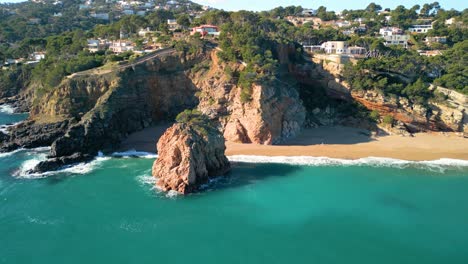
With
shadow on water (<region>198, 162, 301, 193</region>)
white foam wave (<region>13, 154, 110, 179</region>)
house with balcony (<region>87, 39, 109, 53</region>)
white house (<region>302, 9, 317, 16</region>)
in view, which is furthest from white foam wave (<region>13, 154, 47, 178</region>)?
white house (<region>302, 9, 317, 16</region>)

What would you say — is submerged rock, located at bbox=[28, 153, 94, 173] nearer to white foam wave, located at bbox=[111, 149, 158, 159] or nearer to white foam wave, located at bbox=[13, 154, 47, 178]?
white foam wave, located at bbox=[13, 154, 47, 178]

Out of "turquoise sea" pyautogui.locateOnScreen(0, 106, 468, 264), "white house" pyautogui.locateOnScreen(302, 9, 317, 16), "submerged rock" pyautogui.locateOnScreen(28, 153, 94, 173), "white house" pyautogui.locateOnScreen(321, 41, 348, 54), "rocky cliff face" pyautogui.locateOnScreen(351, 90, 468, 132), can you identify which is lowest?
"turquoise sea" pyautogui.locateOnScreen(0, 106, 468, 264)

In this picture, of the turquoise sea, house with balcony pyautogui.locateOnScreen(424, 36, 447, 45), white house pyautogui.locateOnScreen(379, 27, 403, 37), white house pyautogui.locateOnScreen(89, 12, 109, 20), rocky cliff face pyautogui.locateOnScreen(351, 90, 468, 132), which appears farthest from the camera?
white house pyautogui.locateOnScreen(89, 12, 109, 20)

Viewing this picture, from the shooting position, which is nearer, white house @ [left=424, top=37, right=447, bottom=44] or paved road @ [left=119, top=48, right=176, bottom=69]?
paved road @ [left=119, top=48, right=176, bottom=69]

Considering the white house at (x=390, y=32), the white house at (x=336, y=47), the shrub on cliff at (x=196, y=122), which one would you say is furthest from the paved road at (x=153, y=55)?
the white house at (x=390, y=32)

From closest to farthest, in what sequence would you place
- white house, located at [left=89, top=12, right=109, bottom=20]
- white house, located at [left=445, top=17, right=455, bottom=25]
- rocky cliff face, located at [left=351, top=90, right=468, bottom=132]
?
rocky cliff face, located at [left=351, top=90, right=468, bottom=132] → white house, located at [left=445, top=17, right=455, bottom=25] → white house, located at [left=89, top=12, right=109, bottom=20]

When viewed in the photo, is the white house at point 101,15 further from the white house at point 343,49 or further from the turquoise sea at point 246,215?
the turquoise sea at point 246,215

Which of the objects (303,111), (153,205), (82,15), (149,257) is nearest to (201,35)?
(303,111)
